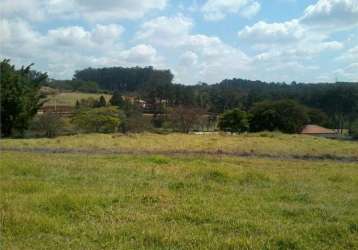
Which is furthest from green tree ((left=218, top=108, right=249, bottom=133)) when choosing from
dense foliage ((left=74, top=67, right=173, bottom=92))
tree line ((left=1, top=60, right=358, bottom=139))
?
dense foliage ((left=74, top=67, right=173, bottom=92))

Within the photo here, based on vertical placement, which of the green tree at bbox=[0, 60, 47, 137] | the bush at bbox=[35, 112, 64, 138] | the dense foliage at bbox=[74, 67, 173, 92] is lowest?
the bush at bbox=[35, 112, 64, 138]

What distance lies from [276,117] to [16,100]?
1612 inches

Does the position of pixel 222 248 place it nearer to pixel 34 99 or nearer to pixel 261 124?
pixel 34 99

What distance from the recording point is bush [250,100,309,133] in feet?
223

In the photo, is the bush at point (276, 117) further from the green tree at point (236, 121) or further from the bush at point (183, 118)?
the bush at point (183, 118)

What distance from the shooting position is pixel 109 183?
9891 millimetres

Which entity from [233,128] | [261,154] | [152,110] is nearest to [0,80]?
[261,154]

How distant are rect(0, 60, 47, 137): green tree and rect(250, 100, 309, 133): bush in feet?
116

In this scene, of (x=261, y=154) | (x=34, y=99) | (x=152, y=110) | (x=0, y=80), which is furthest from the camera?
(x=152, y=110)

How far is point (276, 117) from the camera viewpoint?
68.4 meters

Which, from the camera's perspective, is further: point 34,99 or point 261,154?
point 34,99

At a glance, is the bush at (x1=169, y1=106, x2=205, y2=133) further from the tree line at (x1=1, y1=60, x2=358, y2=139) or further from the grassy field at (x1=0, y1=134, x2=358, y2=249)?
the grassy field at (x1=0, y1=134, x2=358, y2=249)

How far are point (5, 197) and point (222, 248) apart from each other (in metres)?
4.34

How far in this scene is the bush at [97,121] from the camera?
5181 cm
